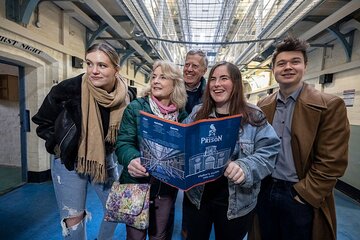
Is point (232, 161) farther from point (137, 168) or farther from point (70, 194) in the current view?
point (70, 194)

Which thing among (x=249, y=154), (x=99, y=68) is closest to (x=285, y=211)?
(x=249, y=154)

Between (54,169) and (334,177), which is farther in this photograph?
(54,169)

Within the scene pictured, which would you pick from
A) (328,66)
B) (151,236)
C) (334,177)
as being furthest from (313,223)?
(328,66)

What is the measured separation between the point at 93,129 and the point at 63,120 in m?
0.17

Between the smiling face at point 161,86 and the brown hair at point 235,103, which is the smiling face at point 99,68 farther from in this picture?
the brown hair at point 235,103

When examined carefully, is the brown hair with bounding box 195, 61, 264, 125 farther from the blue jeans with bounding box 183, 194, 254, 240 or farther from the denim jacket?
the blue jeans with bounding box 183, 194, 254, 240

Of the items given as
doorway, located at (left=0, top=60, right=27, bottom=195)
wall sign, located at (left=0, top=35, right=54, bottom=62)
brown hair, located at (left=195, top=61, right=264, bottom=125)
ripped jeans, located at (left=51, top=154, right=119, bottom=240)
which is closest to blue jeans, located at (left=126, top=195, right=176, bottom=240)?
ripped jeans, located at (left=51, top=154, right=119, bottom=240)

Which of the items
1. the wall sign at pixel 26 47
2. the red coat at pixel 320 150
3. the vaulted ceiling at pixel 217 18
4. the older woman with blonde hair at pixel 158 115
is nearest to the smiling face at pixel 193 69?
the older woman with blonde hair at pixel 158 115

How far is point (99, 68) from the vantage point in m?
1.26

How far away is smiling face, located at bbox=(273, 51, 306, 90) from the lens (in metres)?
1.27

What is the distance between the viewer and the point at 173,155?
0.85 m

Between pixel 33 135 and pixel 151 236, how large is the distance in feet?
9.51

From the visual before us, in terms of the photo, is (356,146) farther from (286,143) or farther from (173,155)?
(173,155)

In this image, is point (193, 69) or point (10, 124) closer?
point (193, 69)
